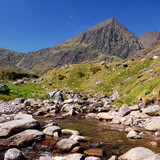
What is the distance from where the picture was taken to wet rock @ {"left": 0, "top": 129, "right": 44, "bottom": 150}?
803cm

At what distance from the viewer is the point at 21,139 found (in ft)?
27.5

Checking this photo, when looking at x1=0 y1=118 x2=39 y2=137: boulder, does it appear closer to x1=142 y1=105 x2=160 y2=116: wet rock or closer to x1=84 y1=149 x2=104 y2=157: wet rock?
x1=84 y1=149 x2=104 y2=157: wet rock

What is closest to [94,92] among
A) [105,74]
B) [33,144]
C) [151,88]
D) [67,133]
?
[105,74]

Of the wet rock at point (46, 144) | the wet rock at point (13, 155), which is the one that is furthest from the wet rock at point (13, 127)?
the wet rock at point (13, 155)

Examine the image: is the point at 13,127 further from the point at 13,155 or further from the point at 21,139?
the point at 13,155

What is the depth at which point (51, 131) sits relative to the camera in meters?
10.4

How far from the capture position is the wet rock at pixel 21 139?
8.03 metres

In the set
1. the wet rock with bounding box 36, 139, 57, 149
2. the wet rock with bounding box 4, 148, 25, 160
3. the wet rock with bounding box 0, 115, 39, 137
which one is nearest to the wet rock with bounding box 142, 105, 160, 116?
the wet rock with bounding box 36, 139, 57, 149

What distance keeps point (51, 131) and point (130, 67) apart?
4006 centimetres

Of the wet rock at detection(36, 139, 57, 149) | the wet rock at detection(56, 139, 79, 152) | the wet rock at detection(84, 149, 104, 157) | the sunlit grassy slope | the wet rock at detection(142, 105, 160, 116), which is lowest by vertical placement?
the wet rock at detection(36, 139, 57, 149)

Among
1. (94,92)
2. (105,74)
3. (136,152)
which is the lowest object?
(136,152)

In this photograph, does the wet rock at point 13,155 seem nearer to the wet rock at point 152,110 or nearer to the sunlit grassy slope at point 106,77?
the wet rock at point 152,110

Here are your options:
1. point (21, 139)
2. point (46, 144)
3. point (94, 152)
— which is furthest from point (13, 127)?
point (94, 152)

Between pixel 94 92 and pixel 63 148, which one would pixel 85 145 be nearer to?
pixel 63 148
